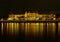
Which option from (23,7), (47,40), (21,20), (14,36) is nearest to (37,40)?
→ (47,40)

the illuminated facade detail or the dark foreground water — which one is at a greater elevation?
the illuminated facade detail

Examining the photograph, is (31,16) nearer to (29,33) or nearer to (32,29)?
(32,29)

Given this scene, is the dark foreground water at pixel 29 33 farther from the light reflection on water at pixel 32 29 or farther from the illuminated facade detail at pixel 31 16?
the illuminated facade detail at pixel 31 16

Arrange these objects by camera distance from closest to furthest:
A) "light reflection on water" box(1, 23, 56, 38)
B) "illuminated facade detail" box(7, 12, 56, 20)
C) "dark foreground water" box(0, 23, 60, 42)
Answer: "dark foreground water" box(0, 23, 60, 42) → "light reflection on water" box(1, 23, 56, 38) → "illuminated facade detail" box(7, 12, 56, 20)

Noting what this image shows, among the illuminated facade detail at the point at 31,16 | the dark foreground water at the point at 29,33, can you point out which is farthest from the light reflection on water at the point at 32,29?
the illuminated facade detail at the point at 31,16

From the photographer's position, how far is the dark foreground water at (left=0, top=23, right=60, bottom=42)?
8.20ft

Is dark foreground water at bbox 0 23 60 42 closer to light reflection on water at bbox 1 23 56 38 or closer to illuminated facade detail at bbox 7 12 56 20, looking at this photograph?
light reflection on water at bbox 1 23 56 38

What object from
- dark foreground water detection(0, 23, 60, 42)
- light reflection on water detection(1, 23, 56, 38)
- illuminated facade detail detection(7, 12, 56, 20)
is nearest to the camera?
dark foreground water detection(0, 23, 60, 42)

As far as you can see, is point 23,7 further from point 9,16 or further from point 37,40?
point 37,40

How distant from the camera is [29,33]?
2777 millimetres

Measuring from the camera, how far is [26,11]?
11.9ft

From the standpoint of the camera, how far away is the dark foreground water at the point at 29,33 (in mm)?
2498

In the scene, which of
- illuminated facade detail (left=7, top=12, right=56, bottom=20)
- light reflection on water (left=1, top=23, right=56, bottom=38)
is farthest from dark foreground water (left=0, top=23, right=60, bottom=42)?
illuminated facade detail (left=7, top=12, right=56, bottom=20)

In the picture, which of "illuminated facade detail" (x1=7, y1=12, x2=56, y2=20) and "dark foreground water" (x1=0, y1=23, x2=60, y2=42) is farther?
"illuminated facade detail" (x1=7, y1=12, x2=56, y2=20)
